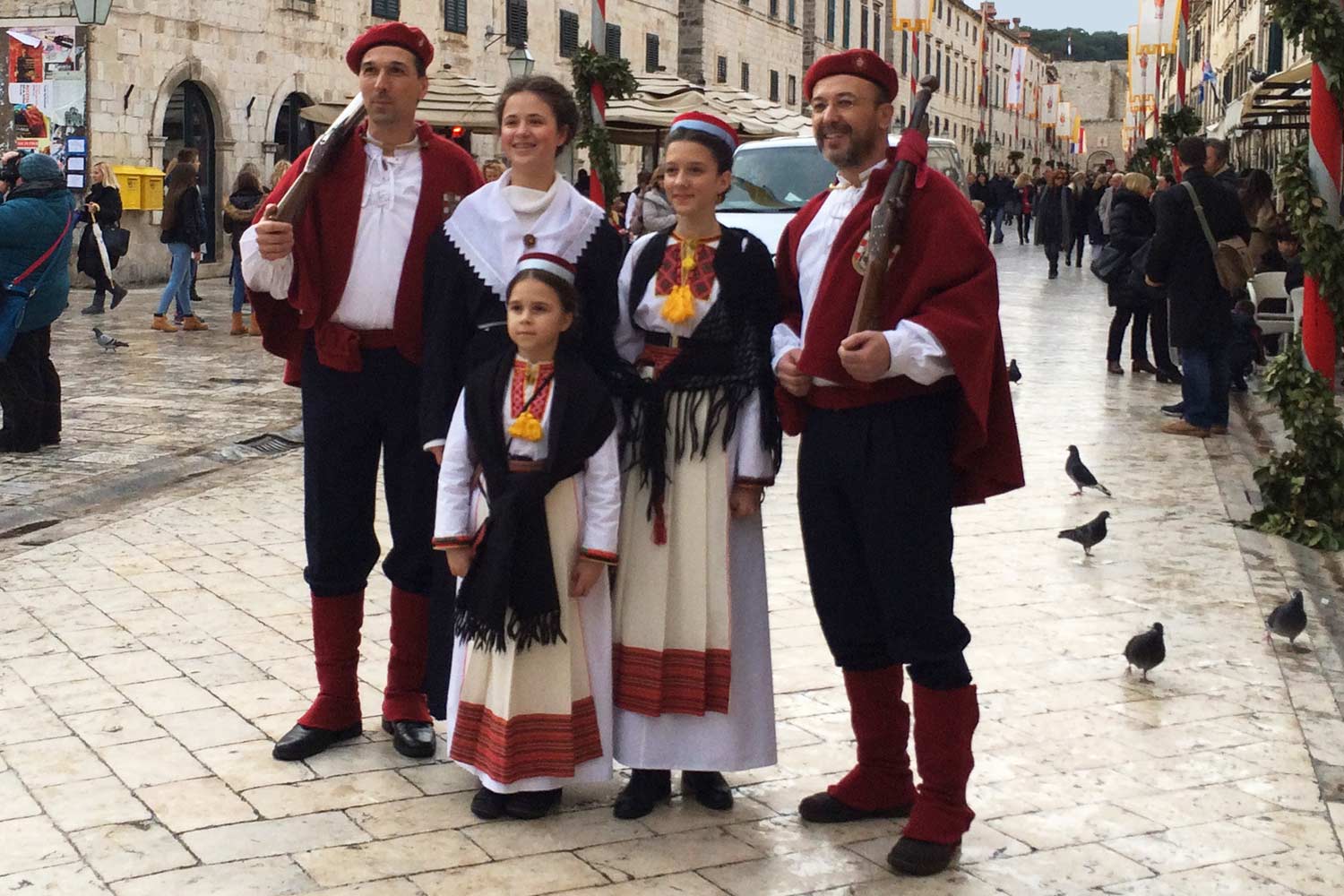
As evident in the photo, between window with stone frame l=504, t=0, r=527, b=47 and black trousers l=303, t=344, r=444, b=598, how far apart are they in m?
26.7

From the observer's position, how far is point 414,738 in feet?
14.9

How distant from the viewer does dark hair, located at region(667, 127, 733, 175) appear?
4.02 metres

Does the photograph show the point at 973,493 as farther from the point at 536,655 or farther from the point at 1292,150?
the point at 1292,150

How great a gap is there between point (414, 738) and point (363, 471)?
782mm

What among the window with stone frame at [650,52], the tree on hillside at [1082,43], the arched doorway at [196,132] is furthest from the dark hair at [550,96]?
the tree on hillside at [1082,43]

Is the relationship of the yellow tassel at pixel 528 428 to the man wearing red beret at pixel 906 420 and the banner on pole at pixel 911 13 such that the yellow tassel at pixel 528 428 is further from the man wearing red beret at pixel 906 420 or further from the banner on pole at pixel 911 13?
the banner on pole at pixel 911 13

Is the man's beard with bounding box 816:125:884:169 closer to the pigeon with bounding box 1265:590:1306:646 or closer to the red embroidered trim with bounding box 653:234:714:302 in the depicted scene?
the red embroidered trim with bounding box 653:234:714:302

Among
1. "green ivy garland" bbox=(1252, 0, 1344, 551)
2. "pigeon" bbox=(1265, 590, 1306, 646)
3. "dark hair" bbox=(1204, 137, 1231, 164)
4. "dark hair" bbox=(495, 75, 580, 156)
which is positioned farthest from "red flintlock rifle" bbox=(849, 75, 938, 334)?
"dark hair" bbox=(1204, 137, 1231, 164)

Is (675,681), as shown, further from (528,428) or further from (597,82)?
(597,82)

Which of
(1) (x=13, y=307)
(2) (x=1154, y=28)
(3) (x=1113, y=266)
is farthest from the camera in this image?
(2) (x=1154, y=28)

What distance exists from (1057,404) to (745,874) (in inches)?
344

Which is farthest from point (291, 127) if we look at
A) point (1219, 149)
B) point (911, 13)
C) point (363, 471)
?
point (363, 471)

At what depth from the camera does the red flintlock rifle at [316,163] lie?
169 inches

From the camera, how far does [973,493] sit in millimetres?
3939
